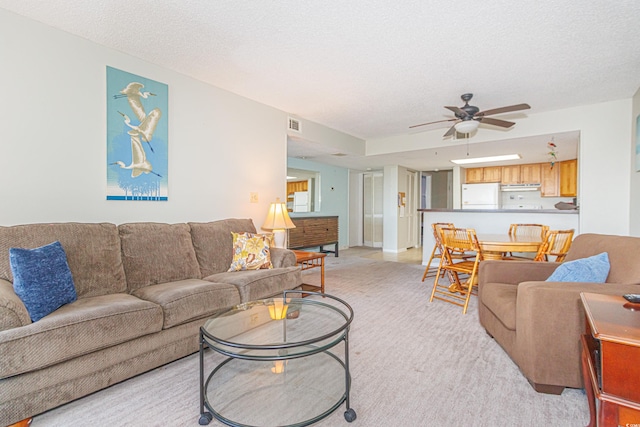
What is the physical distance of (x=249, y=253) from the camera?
3.08 meters

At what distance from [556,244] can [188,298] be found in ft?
13.4

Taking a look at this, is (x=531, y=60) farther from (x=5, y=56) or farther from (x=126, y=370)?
(x=5, y=56)

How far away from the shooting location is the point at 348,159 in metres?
6.58

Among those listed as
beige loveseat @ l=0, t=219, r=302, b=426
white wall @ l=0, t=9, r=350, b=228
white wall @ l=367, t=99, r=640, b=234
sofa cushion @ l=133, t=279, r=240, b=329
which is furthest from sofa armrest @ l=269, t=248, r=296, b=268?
white wall @ l=367, t=99, r=640, b=234

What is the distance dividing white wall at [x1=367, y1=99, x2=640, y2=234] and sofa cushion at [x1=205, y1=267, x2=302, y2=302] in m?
3.97

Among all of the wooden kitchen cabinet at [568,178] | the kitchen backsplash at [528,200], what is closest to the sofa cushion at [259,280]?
the wooden kitchen cabinet at [568,178]

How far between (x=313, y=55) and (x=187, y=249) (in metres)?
2.08

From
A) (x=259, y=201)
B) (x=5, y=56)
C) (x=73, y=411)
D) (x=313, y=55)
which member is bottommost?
(x=73, y=411)

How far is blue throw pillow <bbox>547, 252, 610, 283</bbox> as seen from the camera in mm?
1896

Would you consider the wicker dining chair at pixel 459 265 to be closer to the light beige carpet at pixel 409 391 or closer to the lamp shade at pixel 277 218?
the light beige carpet at pixel 409 391

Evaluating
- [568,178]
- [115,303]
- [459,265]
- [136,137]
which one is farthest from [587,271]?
[568,178]

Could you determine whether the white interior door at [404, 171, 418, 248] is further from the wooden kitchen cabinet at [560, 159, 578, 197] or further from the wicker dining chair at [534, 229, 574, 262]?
the wicker dining chair at [534, 229, 574, 262]

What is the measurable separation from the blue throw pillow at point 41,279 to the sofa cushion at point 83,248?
0.16 m

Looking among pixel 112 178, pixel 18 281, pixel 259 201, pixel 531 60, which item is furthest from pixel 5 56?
pixel 531 60
